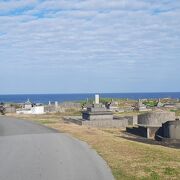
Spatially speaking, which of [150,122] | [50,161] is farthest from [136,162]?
[150,122]

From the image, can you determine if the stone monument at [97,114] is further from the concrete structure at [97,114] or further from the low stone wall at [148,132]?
the low stone wall at [148,132]

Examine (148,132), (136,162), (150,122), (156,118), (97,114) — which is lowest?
(148,132)

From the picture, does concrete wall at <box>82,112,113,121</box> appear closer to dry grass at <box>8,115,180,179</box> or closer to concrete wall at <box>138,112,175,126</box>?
concrete wall at <box>138,112,175,126</box>

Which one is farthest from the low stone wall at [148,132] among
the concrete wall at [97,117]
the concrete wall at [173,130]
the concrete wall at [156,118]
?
the concrete wall at [97,117]

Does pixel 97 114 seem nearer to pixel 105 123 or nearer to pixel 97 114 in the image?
pixel 97 114

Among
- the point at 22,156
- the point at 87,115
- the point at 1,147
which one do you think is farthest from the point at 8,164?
the point at 87,115

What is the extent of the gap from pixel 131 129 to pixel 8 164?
17864mm

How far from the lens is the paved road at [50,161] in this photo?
403 inches

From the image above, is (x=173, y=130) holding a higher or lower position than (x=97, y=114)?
lower

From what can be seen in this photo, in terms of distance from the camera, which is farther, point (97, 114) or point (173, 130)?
point (97, 114)

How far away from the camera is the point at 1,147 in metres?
15.9

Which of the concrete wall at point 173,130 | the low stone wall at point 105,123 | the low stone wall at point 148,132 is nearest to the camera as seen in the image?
the concrete wall at point 173,130

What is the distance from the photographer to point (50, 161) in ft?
41.0

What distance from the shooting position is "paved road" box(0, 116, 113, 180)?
1024 centimetres
